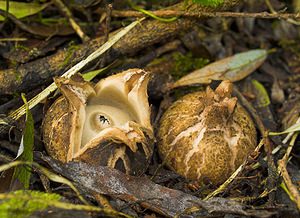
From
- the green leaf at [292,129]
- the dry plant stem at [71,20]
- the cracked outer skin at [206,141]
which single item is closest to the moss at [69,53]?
the dry plant stem at [71,20]

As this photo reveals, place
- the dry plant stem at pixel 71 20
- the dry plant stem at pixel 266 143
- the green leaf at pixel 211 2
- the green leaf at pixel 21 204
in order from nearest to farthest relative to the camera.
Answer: the green leaf at pixel 21 204, the dry plant stem at pixel 266 143, the green leaf at pixel 211 2, the dry plant stem at pixel 71 20

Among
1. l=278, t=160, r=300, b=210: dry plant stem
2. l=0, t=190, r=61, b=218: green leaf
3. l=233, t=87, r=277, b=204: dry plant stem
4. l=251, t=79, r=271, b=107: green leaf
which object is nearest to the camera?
l=0, t=190, r=61, b=218: green leaf

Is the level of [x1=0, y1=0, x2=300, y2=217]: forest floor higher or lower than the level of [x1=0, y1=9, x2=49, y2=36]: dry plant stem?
lower

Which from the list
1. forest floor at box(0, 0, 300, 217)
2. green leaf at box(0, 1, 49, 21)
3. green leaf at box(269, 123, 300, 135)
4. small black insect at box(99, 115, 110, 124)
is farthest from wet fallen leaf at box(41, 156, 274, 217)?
green leaf at box(0, 1, 49, 21)

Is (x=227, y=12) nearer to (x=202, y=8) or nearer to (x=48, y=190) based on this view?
(x=202, y=8)

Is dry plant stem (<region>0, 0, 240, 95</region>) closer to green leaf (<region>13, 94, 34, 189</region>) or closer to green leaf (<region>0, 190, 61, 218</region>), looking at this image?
green leaf (<region>13, 94, 34, 189</region>)

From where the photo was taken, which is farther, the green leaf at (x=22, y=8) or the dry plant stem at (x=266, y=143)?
the green leaf at (x=22, y=8)

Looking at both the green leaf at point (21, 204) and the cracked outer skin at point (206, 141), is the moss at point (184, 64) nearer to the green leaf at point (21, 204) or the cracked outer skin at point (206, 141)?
the cracked outer skin at point (206, 141)
